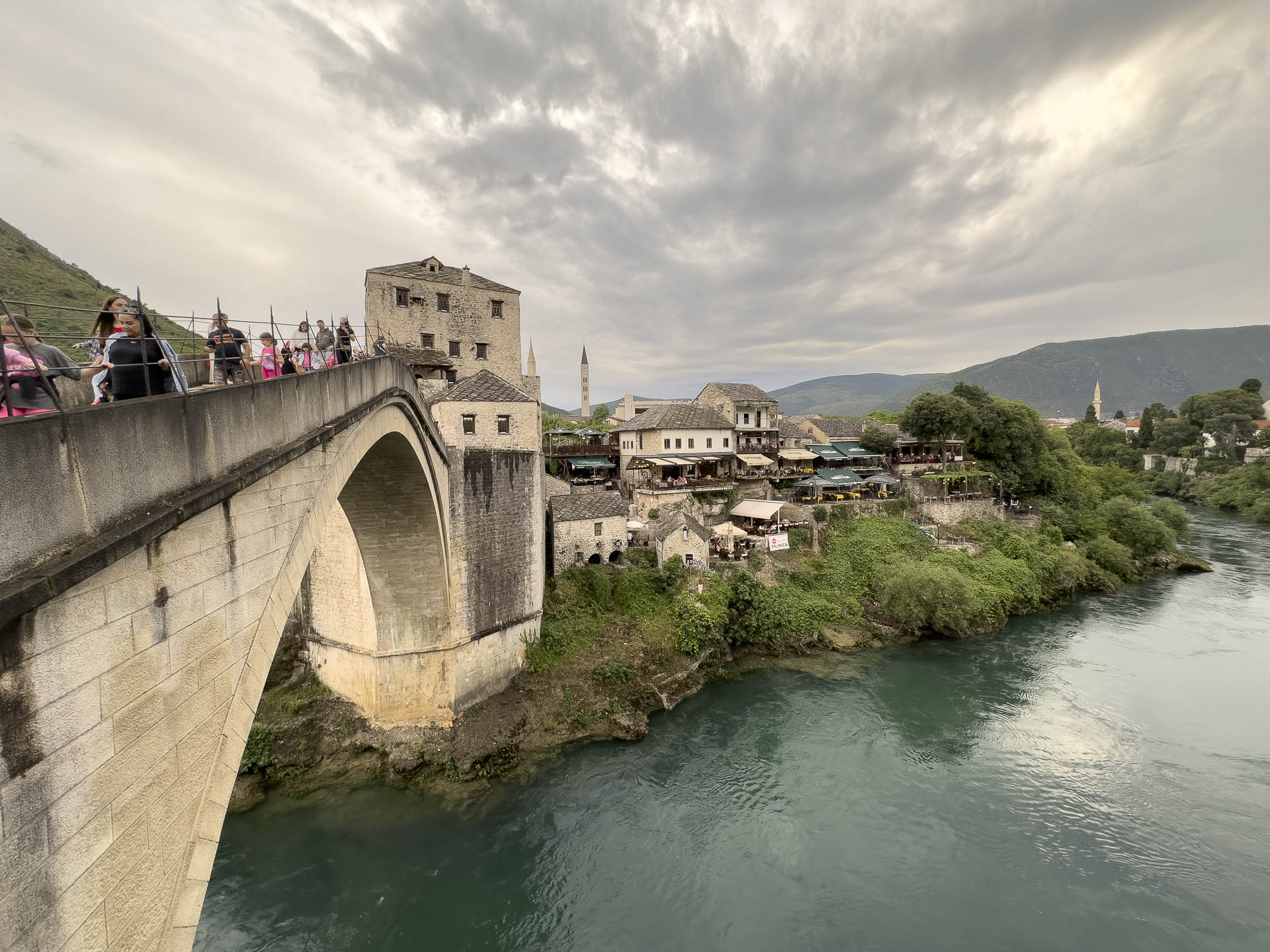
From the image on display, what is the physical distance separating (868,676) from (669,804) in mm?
10502

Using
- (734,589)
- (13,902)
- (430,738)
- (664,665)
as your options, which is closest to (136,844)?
(13,902)

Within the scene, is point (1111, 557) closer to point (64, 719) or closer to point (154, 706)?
point (154, 706)

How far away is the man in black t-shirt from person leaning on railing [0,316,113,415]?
123cm

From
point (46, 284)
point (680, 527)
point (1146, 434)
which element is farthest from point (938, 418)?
point (1146, 434)

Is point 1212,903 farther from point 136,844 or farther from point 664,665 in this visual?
point 136,844

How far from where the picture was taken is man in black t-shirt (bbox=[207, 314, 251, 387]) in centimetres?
519

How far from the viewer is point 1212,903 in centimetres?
1080

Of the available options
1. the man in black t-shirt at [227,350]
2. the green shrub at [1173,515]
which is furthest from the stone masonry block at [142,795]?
the green shrub at [1173,515]

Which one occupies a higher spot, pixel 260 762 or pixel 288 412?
pixel 288 412

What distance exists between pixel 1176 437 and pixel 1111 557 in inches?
2117

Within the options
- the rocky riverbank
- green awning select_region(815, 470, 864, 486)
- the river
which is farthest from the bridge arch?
green awning select_region(815, 470, 864, 486)

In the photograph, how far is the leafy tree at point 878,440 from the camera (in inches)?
1412

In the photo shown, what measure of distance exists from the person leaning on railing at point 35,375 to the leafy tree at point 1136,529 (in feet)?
152

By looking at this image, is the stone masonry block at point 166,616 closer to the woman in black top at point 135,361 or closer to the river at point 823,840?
the woman in black top at point 135,361
